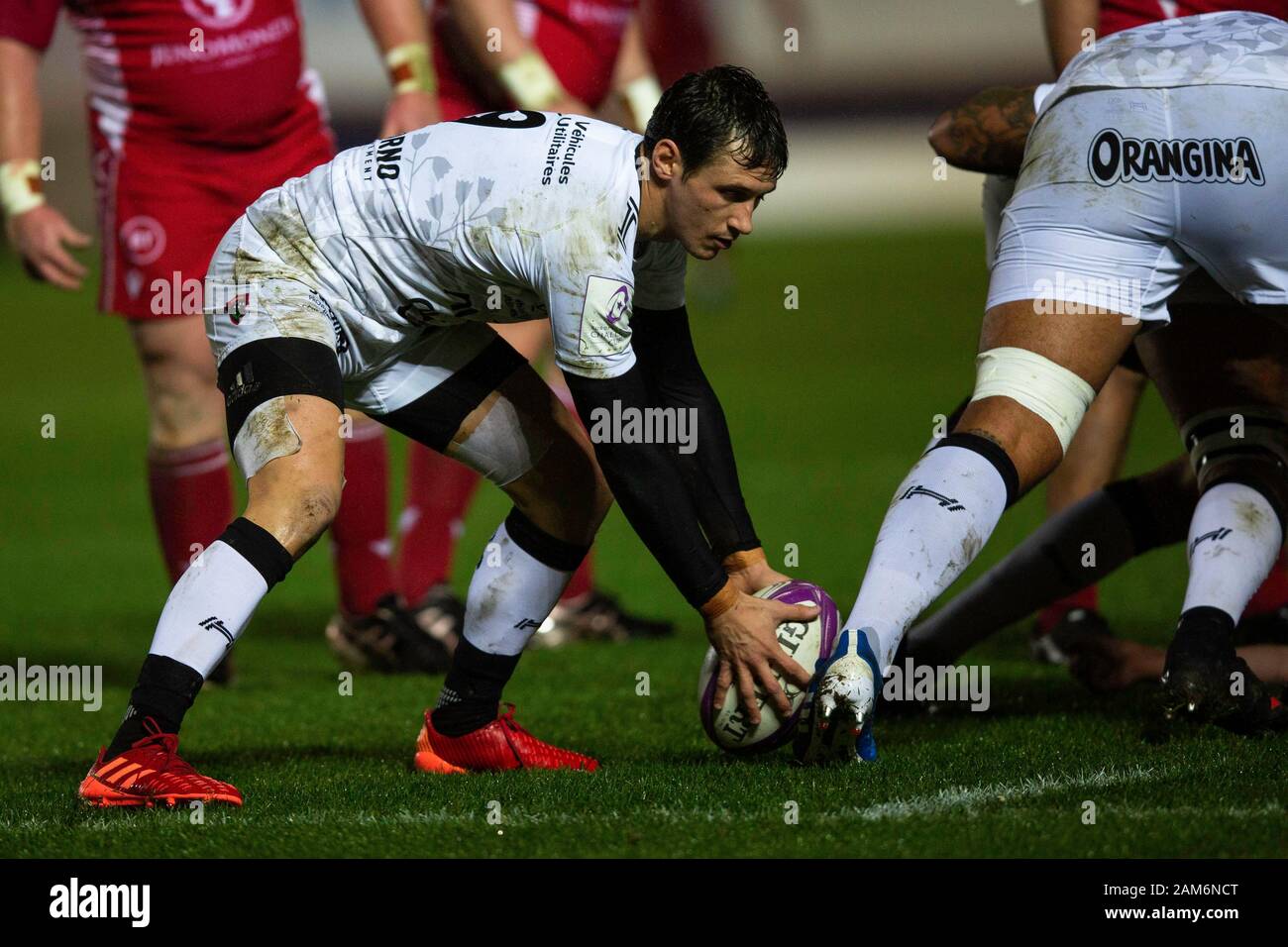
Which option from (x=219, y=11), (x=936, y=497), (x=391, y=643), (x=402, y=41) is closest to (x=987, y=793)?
(x=936, y=497)

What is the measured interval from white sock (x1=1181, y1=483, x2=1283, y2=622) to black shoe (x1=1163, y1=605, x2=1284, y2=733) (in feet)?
0.20

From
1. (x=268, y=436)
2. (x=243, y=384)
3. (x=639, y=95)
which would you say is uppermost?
(x=639, y=95)

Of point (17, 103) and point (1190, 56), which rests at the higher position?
point (17, 103)

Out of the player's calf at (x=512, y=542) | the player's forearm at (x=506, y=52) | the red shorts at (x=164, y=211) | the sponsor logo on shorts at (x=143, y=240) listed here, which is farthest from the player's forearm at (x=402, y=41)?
the player's calf at (x=512, y=542)

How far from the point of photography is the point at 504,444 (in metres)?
3.97

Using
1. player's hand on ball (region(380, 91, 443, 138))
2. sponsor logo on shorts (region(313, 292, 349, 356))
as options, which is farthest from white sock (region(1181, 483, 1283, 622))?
player's hand on ball (region(380, 91, 443, 138))

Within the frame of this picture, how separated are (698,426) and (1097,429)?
185cm

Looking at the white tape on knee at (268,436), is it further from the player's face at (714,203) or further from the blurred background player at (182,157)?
the blurred background player at (182,157)

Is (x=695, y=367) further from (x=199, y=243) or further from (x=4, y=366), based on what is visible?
(x=4, y=366)

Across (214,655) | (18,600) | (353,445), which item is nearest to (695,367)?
(214,655)

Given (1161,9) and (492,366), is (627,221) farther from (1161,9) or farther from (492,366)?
(1161,9)

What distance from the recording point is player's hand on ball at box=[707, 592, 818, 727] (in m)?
3.61

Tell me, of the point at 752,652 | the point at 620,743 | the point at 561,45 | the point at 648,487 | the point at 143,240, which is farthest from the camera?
the point at 561,45

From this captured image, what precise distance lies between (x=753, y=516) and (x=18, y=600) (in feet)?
10.9
